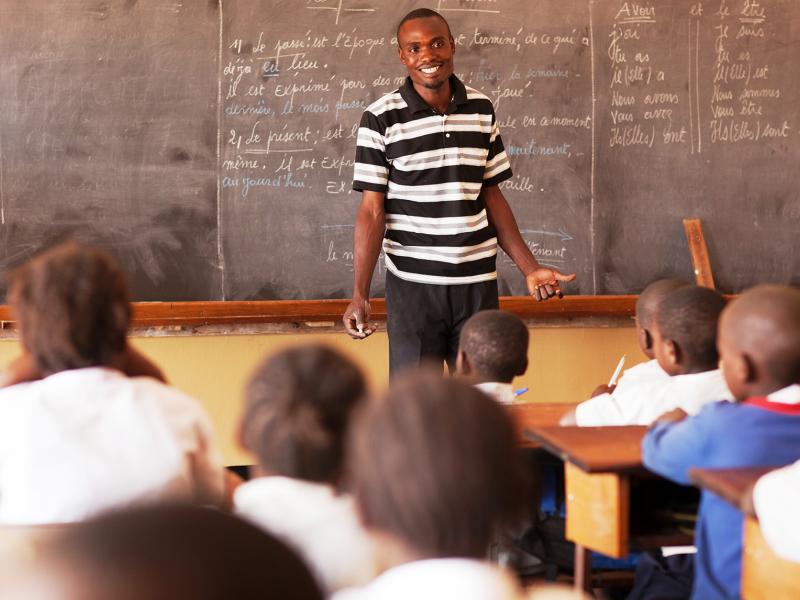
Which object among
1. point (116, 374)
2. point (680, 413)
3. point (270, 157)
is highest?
point (270, 157)

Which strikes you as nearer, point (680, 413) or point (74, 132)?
point (680, 413)

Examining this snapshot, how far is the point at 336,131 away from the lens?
14.4 feet

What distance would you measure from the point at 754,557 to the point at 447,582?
1.04 metres

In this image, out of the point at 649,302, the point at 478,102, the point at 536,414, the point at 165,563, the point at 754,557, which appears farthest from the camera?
the point at 478,102

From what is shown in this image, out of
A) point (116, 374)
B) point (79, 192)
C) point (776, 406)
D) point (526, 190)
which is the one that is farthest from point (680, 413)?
point (79, 192)

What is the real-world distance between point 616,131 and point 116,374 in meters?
3.28

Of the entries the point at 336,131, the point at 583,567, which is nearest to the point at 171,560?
the point at 583,567

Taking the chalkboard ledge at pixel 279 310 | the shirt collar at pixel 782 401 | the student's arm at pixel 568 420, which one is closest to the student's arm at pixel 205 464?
the shirt collar at pixel 782 401

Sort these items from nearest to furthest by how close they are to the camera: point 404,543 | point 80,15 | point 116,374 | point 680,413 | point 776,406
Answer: point 404,543
point 116,374
point 776,406
point 680,413
point 80,15

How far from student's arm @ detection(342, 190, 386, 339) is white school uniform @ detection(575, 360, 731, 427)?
38.7 inches

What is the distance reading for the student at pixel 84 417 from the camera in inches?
65.9

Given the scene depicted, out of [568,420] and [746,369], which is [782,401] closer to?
[746,369]

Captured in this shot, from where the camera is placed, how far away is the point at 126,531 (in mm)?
581

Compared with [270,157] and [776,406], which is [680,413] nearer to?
[776,406]
